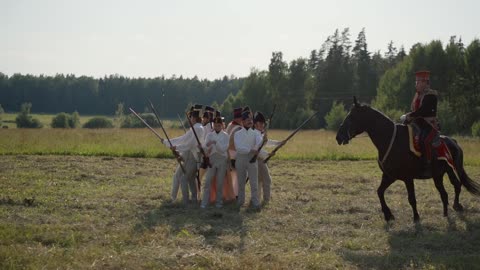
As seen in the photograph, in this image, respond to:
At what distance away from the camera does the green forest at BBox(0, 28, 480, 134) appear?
4062 centimetres

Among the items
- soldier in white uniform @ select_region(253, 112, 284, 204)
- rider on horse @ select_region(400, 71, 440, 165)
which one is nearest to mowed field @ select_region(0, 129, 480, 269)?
soldier in white uniform @ select_region(253, 112, 284, 204)

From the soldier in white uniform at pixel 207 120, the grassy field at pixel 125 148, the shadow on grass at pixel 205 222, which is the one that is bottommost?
the shadow on grass at pixel 205 222

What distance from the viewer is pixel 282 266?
19.6 ft

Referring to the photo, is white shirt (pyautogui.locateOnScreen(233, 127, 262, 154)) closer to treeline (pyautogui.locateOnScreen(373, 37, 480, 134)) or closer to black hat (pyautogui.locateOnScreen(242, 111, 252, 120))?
black hat (pyautogui.locateOnScreen(242, 111, 252, 120))

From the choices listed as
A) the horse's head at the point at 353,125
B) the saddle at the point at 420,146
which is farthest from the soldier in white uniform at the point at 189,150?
the saddle at the point at 420,146

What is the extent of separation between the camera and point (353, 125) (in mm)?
9031

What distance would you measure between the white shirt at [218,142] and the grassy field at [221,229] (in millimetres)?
1159

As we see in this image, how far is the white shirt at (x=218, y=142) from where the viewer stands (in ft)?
33.4

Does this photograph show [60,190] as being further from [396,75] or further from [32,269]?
[396,75]

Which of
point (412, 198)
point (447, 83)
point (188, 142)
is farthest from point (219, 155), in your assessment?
point (447, 83)

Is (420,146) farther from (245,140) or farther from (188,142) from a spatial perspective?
(188,142)

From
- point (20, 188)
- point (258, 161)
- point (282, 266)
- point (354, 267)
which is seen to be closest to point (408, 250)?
point (354, 267)

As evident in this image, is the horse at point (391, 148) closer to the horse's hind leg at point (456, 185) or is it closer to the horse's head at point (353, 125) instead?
the horse's head at point (353, 125)

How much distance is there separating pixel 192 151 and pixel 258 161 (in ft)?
Result: 4.94
